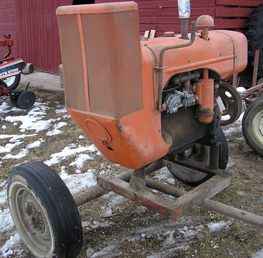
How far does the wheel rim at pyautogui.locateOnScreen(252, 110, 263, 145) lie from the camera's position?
420 centimetres

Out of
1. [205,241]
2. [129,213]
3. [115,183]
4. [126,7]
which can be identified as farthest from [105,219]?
[126,7]

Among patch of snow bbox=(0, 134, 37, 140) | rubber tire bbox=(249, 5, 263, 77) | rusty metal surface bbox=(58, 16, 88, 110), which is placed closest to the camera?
rusty metal surface bbox=(58, 16, 88, 110)

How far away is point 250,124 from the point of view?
13.8ft

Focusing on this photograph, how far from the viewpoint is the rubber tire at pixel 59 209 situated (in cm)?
252

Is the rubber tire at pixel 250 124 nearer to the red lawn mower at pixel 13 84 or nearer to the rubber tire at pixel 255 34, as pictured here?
the rubber tire at pixel 255 34

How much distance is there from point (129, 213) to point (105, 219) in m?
0.18

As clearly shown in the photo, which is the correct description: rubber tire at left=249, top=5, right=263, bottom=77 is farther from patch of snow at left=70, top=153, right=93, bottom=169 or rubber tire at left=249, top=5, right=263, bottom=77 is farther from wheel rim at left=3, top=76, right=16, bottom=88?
wheel rim at left=3, top=76, right=16, bottom=88

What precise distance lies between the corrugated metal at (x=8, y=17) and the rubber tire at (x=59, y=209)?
8.60m

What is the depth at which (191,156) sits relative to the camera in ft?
10.8

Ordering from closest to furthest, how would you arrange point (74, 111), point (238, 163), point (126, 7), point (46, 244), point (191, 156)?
point (126, 7) → point (74, 111) → point (46, 244) → point (191, 156) → point (238, 163)

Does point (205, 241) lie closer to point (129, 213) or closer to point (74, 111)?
point (129, 213)

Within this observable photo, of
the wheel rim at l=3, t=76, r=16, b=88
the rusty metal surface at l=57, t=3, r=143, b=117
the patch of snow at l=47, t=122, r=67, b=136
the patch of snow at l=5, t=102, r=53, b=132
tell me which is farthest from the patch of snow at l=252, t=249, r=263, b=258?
→ the wheel rim at l=3, t=76, r=16, b=88

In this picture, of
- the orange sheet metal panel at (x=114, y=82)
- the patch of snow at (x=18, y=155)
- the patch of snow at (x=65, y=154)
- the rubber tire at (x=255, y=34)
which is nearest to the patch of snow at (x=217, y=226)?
the orange sheet metal panel at (x=114, y=82)

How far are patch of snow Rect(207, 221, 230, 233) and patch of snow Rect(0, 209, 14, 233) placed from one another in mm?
1394
